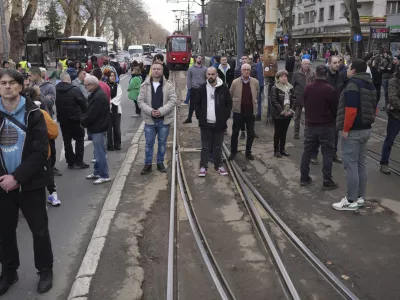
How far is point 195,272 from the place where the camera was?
4.33 meters

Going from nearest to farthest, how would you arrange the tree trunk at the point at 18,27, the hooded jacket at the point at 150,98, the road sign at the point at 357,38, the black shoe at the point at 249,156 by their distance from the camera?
the hooded jacket at the point at 150,98 → the black shoe at the point at 249,156 → the road sign at the point at 357,38 → the tree trunk at the point at 18,27

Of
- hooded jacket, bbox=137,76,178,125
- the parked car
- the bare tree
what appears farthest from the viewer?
the parked car

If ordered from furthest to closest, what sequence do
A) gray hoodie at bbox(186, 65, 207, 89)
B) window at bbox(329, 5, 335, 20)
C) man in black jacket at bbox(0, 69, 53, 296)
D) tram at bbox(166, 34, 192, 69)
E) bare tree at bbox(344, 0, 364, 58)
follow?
window at bbox(329, 5, 335, 20) → tram at bbox(166, 34, 192, 69) → bare tree at bbox(344, 0, 364, 58) → gray hoodie at bbox(186, 65, 207, 89) → man in black jacket at bbox(0, 69, 53, 296)

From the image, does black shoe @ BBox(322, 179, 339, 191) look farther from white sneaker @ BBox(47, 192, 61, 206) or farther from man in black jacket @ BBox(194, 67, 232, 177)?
white sneaker @ BBox(47, 192, 61, 206)

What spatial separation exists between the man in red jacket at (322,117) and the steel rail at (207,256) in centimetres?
226

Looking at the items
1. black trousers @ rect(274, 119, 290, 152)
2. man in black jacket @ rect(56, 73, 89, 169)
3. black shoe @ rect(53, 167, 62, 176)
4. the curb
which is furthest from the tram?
black shoe @ rect(53, 167, 62, 176)

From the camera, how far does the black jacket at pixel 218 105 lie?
7.48 meters

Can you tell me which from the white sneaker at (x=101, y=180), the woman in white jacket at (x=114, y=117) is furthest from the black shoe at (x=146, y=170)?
the woman in white jacket at (x=114, y=117)

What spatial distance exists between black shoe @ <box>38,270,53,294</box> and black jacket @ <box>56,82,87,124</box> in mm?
4319

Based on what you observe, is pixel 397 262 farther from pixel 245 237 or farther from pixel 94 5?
pixel 94 5

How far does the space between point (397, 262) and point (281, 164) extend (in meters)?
3.95

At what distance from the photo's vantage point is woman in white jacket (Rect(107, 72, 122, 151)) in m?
9.70

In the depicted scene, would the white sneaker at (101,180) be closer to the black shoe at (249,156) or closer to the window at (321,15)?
the black shoe at (249,156)

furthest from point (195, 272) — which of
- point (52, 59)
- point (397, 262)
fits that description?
point (52, 59)
